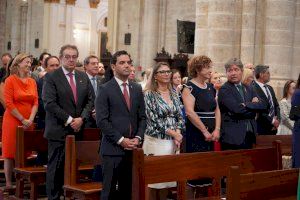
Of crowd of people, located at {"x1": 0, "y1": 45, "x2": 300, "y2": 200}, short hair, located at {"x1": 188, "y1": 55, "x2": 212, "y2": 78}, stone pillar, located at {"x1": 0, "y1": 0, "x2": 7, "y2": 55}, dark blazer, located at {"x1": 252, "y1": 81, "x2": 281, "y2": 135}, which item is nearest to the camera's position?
crowd of people, located at {"x1": 0, "y1": 45, "x2": 300, "y2": 200}

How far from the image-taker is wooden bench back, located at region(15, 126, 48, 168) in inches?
297

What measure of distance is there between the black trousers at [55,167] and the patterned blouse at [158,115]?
102cm

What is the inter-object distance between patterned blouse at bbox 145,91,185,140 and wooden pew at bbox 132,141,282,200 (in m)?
0.84

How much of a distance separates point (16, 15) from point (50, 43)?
5.32 m

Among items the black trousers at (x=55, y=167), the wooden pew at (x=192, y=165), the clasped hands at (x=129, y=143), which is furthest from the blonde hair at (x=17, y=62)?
the wooden pew at (x=192, y=165)

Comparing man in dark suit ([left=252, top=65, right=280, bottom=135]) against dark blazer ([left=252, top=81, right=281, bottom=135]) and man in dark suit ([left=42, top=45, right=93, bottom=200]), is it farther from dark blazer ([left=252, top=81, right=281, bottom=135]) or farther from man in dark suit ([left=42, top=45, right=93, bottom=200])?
man in dark suit ([left=42, top=45, right=93, bottom=200])

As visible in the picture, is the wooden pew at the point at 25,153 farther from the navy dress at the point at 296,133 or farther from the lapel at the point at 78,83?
the navy dress at the point at 296,133

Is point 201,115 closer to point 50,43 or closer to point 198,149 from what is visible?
point 198,149

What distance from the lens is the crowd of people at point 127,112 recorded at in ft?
19.5

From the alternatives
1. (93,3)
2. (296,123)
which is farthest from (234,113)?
(93,3)

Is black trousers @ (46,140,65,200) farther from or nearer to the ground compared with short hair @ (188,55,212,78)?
nearer to the ground

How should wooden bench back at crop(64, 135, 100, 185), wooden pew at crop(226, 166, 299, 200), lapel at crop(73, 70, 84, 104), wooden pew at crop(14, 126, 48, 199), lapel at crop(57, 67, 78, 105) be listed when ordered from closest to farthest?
1. wooden pew at crop(226, 166, 299, 200)
2. wooden bench back at crop(64, 135, 100, 185)
3. lapel at crop(57, 67, 78, 105)
4. lapel at crop(73, 70, 84, 104)
5. wooden pew at crop(14, 126, 48, 199)

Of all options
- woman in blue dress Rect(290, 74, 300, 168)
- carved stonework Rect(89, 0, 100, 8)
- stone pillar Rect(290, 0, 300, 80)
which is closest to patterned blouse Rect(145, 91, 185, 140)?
woman in blue dress Rect(290, 74, 300, 168)

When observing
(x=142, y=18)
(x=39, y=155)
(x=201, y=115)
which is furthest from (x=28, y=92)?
(x=142, y=18)
